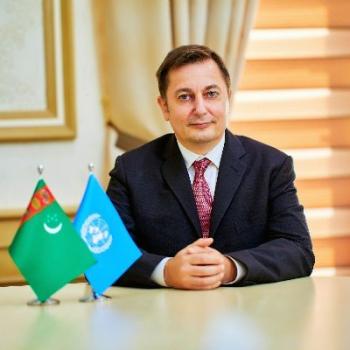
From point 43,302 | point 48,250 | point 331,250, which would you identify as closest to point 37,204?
point 48,250

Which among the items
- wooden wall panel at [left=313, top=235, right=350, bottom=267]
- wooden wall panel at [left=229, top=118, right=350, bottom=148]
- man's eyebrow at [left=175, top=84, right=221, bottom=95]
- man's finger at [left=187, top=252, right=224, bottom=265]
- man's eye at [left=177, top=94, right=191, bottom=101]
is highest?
man's eyebrow at [left=175, top=84, right=221, bottom=95]

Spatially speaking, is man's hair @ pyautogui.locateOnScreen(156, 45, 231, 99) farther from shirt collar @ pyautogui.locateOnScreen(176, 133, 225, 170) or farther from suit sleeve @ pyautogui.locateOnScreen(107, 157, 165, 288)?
suit sleeve @ pyautogui.locateOnScreen(107, 157, 165, 288)

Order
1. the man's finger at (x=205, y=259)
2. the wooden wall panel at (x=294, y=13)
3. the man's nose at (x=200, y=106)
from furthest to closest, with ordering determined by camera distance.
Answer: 1. the wooden wall panel at (x=294, y=13)
2. the man's nose at (x=200, y=106)
3. the man's finger at (x=205, y=259)

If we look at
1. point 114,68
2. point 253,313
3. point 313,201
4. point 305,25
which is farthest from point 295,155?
point 253,313

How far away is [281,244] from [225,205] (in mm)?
217

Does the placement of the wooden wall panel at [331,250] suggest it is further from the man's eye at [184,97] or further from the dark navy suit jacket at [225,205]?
the man's eye at [184,97]

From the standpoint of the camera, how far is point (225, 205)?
2.44 meters

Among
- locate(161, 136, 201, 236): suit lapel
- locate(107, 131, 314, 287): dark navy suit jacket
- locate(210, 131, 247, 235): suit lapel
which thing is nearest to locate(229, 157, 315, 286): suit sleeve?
locate(107, 131, 314, 287): dark navy suit jacket

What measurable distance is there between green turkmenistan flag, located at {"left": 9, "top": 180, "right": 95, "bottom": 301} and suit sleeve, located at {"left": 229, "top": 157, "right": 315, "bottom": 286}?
51 centimetres

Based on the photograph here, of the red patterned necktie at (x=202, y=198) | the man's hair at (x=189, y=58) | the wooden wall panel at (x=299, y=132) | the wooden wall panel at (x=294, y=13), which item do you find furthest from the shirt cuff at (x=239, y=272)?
the wooden wall panel at (x=294, y=13)

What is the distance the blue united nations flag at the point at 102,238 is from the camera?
2018mm

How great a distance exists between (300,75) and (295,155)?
1.28 ft

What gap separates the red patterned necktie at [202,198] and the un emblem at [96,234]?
1.62 ft

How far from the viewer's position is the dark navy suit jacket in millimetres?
2436
